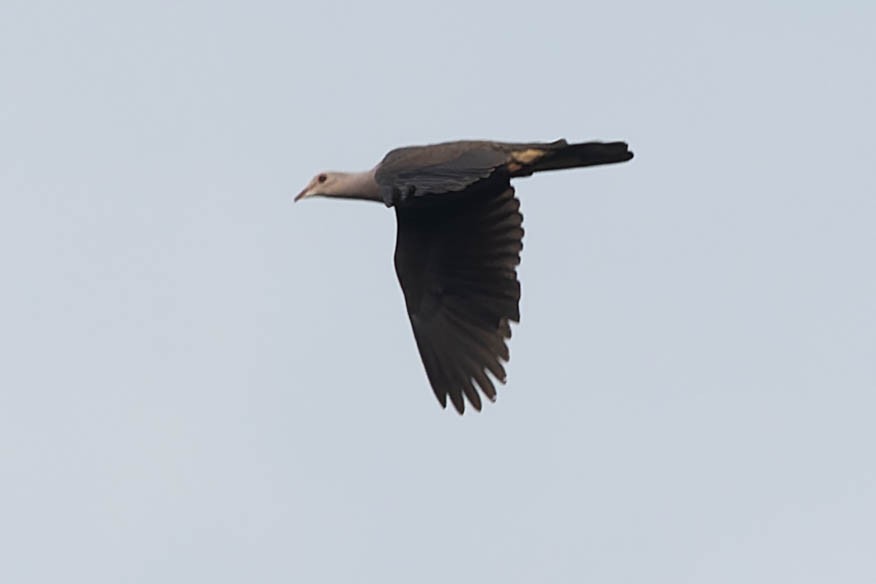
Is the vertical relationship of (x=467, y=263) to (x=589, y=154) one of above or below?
below

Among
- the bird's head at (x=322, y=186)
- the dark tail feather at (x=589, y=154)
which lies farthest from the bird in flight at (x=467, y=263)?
the bird's head at (x=322, y=186)

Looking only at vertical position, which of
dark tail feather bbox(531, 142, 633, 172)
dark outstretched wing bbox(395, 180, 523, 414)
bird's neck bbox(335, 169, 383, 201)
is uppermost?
bird's neck bbox(335, 169, 383, 201)

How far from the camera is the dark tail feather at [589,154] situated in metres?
15.0

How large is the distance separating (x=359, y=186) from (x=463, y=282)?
1.14 meters

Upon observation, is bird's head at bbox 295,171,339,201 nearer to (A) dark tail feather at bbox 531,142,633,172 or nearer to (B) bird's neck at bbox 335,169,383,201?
(B) bird's neck at bbox 335,169,383,201

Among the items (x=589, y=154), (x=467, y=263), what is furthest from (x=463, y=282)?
(x=589, y=154)

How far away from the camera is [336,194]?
1639 cm

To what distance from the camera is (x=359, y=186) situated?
53.1 ft

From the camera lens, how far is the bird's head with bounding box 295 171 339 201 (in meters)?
16.4

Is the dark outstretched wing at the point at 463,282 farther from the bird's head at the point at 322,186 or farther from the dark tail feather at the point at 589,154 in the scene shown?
the bird's head at the point at 322,186

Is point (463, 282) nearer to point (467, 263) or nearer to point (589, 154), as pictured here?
point (467, 263)

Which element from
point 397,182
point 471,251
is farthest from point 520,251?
point 397,182

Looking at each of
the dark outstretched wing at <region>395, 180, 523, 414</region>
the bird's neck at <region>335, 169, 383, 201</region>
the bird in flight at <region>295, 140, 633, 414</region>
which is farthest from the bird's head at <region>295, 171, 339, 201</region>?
the dark outstretched wing at <region>395, 180, 523, 414</region>

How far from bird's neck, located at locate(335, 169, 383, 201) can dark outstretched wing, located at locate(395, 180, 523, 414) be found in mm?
437
